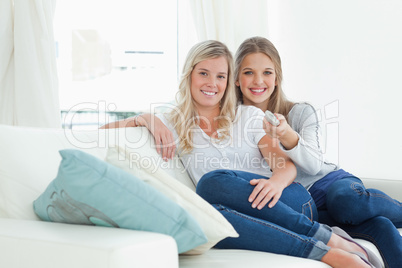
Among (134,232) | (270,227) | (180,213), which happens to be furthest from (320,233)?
(134,232)

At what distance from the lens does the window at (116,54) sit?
366cm

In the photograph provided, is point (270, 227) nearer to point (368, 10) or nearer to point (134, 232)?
point (134, 232)

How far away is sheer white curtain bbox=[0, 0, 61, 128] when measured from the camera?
2.66 meters

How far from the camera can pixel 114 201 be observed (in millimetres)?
1134

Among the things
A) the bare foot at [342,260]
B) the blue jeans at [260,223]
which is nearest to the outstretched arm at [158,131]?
the blue jeans at [260,223]

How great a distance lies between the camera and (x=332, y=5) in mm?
3461

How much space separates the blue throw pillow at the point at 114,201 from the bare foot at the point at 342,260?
547 mm

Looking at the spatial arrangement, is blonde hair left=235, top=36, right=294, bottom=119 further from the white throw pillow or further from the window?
the window

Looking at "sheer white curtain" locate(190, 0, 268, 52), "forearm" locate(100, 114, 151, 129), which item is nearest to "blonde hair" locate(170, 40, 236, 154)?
"forearm" locate(100, 114, 151, 129)

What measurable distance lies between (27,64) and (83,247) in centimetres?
191

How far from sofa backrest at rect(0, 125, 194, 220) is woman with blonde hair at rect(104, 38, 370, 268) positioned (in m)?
0.35

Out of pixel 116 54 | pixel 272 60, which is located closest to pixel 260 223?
pixel 272 60

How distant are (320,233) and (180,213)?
66cm

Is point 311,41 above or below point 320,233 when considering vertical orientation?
above
